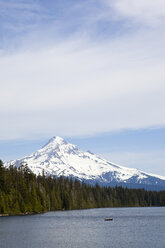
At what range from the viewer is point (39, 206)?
7175 inches

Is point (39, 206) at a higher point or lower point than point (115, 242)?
higher

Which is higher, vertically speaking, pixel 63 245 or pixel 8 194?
pixel 8 194

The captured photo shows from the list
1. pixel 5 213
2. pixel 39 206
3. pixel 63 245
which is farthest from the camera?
pixel 39 206

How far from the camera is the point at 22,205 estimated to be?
553ft

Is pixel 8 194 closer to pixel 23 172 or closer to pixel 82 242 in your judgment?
pixel 23 172

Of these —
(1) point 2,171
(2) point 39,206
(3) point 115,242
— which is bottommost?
(3) point 115,242

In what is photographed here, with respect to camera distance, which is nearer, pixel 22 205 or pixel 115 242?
pixel 115 242

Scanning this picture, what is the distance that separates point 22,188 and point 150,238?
294 feet

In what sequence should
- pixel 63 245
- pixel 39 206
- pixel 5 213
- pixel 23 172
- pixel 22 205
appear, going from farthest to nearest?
pixel 23 172
pixel 39 206
pixel 22 205
pixel 5 213
pixel 63 245

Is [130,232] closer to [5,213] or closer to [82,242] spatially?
[82,242]

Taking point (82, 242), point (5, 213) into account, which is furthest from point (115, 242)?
point (5, 213)

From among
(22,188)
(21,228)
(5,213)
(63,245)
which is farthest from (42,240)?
(22,188)

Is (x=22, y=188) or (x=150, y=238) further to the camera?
(x=22, y=188)

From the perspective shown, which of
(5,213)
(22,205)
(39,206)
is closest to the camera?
(5,213)
